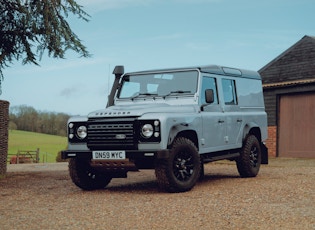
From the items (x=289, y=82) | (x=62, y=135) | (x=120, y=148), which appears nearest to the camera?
(x=120, y=148)

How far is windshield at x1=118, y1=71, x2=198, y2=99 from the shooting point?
9422 mm

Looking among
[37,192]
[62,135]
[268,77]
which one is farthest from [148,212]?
[62,135]

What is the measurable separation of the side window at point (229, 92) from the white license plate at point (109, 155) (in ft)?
9.56

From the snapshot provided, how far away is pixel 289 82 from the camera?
776 inches

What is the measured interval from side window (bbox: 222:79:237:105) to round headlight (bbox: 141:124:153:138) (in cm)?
260

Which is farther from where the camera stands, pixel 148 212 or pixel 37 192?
pixel 37 192

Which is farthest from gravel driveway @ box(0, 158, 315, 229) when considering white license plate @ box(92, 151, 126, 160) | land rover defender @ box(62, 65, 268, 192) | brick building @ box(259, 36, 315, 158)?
brick building @ box(259, 36, 315, 158)

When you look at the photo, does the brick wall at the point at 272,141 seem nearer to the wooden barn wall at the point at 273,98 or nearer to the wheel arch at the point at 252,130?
the wooden barn wall at the point at 273,98

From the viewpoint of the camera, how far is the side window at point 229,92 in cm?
1032

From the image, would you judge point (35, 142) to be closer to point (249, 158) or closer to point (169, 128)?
point (249, 158)

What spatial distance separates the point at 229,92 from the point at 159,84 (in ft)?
5.57

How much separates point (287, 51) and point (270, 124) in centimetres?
345

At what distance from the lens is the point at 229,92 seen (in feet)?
34.5

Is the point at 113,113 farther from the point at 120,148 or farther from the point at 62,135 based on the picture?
the point at 62,135
